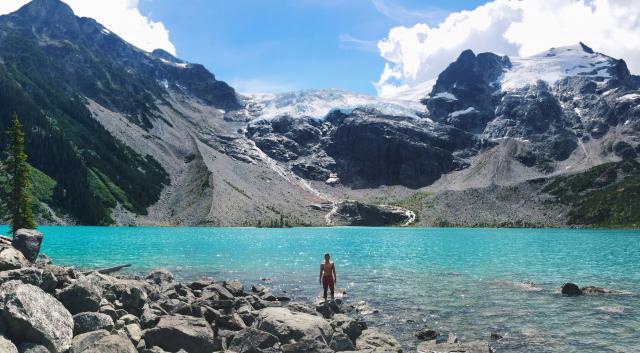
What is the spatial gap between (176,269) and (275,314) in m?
40.4

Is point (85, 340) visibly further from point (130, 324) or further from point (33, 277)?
point (33, 277)

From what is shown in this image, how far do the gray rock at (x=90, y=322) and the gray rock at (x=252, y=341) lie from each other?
18.5 ft

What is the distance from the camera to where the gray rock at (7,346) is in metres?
15.7

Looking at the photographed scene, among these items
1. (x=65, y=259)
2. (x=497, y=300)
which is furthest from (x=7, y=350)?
(x=65, y=259)

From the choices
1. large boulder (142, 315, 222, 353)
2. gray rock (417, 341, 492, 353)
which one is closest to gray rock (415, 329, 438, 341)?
gray rock (417, 341, 492, 353)

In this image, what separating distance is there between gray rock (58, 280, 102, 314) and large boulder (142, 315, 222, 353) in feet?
10.1

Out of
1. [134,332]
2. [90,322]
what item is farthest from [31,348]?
[134,332]

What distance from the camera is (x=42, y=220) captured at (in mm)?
192125

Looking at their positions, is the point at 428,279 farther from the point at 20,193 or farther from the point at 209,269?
the point at 20,193

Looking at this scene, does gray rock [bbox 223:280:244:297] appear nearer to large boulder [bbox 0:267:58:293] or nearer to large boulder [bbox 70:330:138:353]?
large boulder [bbox 0:267:58:293]

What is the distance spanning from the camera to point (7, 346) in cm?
1595

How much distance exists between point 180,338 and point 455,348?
1338 cm

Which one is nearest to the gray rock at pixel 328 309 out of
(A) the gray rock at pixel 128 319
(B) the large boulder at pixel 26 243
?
(A) the gray rock at pixel 128 319

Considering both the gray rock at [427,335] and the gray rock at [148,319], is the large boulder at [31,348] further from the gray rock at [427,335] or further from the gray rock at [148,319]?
the gray rock at [427,335]
